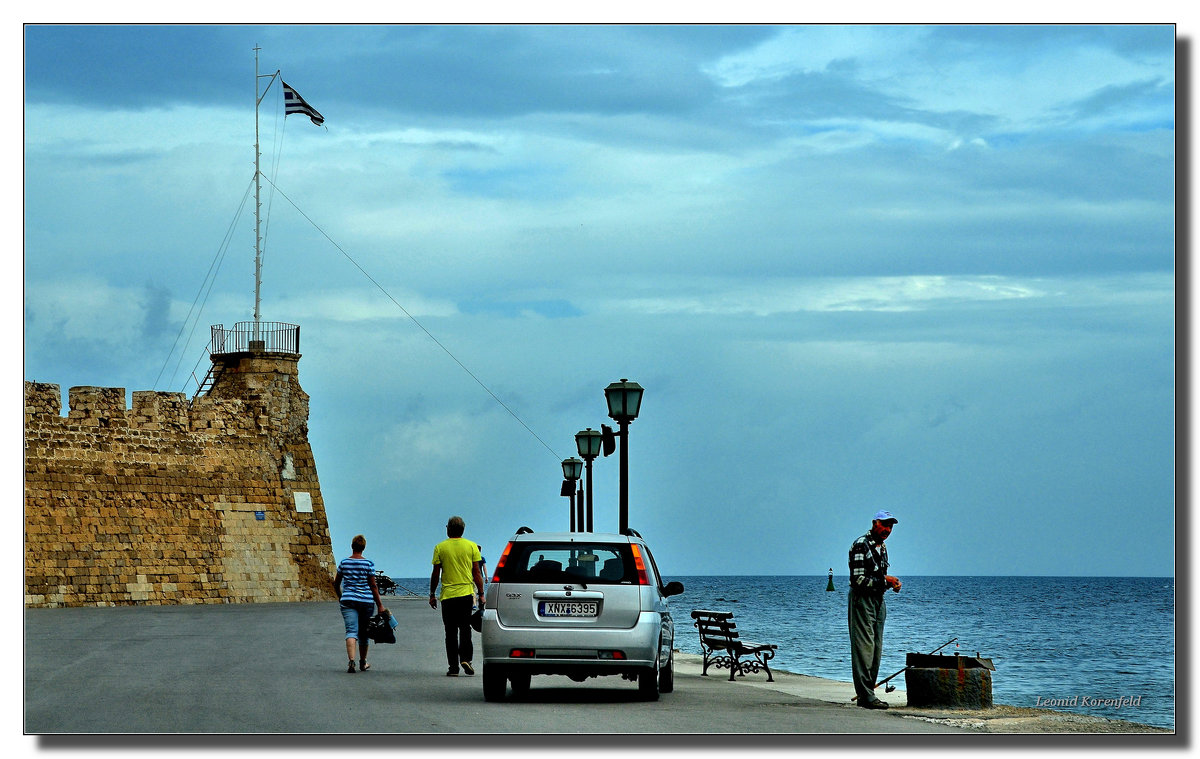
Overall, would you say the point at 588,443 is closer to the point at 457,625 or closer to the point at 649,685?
the point at 457,625

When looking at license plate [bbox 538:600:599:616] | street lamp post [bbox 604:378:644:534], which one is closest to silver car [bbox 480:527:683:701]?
license plate [bbox 538:600:599:616]

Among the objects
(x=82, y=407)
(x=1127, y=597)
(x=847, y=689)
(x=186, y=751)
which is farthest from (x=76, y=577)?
(x=1127, y=597)

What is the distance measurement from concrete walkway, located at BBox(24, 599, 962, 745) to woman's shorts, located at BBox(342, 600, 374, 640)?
52 centimetres

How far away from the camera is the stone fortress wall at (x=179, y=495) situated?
35375 mm

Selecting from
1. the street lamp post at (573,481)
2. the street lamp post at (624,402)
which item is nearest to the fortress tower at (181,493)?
the street lamp post at (573,481)

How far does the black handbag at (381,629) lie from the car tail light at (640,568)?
4.07 meters

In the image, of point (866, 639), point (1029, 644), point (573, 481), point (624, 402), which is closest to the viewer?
point (866, 639)

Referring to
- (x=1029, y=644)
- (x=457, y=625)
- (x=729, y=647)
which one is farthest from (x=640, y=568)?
(x=1029, y=644)

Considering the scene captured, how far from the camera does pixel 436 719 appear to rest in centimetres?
1152

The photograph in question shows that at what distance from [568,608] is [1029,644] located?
47.2 m

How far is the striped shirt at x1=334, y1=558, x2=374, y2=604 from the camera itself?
16109 mm

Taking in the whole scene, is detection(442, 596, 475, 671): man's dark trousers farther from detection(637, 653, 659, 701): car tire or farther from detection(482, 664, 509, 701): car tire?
detection(637, 653, 659, 701): car tire

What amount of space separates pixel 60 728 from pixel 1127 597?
11354cm

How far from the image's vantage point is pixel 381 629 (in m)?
16.1
